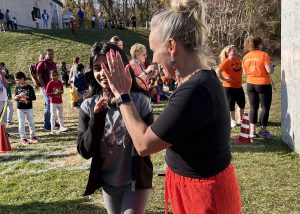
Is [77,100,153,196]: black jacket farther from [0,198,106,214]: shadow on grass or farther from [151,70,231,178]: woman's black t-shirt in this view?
[0,198,106,214]: shadow on grass

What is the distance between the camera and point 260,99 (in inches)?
305

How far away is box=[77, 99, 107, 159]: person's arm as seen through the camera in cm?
256

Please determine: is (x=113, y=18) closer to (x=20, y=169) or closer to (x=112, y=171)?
(x=20, y=169)

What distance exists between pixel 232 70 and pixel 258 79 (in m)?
0.99

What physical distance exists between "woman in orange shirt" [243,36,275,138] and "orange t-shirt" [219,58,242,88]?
611 millimetres

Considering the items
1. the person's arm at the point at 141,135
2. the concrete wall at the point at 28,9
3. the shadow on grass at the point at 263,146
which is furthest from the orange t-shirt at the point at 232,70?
the concrete wall at the point at 28,9

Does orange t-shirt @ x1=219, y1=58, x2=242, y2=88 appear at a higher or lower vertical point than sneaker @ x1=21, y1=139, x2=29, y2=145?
higher

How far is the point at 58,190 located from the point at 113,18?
44.5 meters

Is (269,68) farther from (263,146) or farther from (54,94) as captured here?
(54,94)

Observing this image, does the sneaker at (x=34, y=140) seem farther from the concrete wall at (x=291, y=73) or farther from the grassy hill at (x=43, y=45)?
→ the grassy hill at (x=43, y=45)

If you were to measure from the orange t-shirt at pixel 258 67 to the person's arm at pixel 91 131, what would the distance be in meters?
5.48

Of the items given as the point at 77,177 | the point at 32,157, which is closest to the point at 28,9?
the point at 32,157

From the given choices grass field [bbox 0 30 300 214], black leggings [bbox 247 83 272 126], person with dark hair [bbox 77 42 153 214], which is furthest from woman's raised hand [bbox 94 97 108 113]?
black leggings [bbox 247 83 272 126]

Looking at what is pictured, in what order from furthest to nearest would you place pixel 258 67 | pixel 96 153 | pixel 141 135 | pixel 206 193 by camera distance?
pixel 258 67 → pixel 96 153 → pixel 206 193 → pixel 141 135
